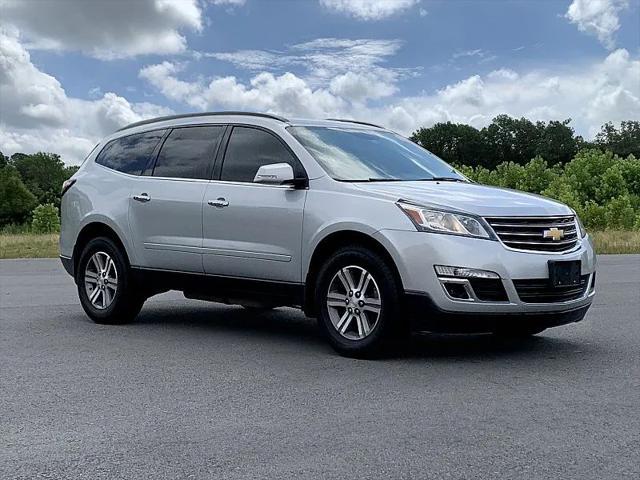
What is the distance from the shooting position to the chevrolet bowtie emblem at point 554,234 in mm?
6504

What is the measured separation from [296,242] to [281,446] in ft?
9.39

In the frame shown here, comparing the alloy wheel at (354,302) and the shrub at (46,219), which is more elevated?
the alloy wheel at (354,302)

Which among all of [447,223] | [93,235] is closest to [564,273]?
[447,223]

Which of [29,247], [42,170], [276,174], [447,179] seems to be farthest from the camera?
[42,170]

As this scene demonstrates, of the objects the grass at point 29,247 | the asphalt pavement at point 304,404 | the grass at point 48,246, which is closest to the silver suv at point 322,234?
the asphalt pavement at point 304,404

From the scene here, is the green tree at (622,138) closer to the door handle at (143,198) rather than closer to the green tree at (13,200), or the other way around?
the green tree at (13,200)

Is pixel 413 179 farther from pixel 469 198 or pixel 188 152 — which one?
pixel 188 152

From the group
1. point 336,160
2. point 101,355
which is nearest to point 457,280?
point 336,160

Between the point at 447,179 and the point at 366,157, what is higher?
the point at 366,157

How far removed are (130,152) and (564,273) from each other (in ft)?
14.6

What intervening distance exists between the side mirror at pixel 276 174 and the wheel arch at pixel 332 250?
0.57 m

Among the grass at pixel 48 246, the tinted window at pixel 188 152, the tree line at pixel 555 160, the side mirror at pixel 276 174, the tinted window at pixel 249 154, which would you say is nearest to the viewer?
the side mirror at pixel 276 174

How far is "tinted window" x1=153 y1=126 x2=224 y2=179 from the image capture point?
313 inches

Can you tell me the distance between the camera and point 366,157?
7.47 meters
